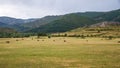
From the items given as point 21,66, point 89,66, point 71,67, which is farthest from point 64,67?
point 21,66

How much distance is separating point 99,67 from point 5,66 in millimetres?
13040

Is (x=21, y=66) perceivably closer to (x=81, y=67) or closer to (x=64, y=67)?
(x=64, y=67)

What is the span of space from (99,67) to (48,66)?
7167 mm

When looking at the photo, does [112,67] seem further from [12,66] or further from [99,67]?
[12,66]

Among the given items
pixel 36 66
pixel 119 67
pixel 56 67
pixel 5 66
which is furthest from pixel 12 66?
pixel 119 67

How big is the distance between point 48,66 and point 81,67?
4.70 meters

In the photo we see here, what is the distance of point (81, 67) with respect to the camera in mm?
36188

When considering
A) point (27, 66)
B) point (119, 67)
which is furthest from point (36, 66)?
point (119, 67)

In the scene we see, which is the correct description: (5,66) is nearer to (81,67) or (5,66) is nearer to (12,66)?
(12,66)

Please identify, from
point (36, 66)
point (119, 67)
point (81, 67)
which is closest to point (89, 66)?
point (81, 67)

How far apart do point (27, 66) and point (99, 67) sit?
10069 millimetres

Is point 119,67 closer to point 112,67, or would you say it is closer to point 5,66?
point 112,67

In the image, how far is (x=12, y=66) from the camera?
121 feet

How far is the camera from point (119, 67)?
116 feet
